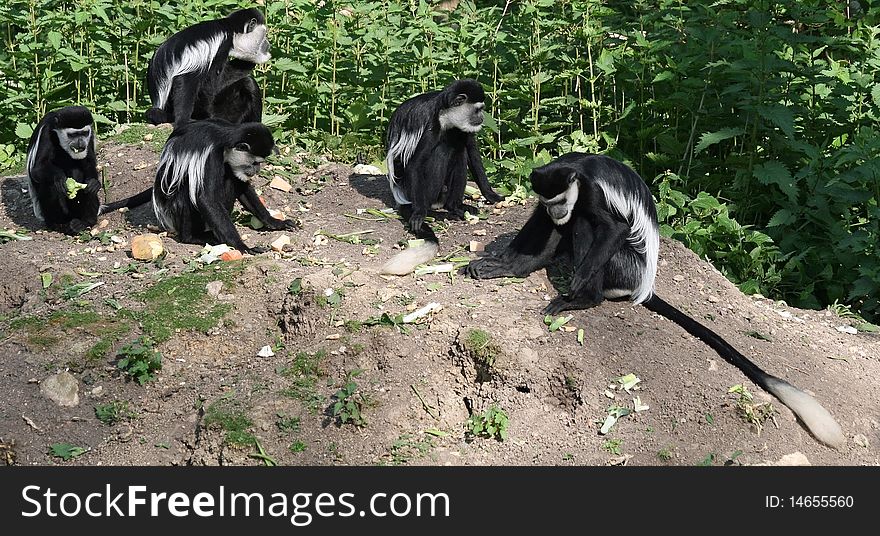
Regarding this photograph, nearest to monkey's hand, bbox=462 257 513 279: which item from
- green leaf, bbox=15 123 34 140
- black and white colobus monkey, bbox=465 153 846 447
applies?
black and white colobus monkey, bbox=465 153 846 447

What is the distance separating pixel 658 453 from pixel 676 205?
8.46ft

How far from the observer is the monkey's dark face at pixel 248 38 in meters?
6.85

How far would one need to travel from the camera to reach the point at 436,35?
7.33m

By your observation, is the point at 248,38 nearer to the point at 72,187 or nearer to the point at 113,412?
the point at 72,187

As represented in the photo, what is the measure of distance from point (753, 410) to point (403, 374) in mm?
1477

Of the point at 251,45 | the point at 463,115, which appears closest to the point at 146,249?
the point at 463,115

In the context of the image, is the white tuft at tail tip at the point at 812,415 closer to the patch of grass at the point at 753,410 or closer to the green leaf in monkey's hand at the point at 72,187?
the patch of grass at the point at 753,410

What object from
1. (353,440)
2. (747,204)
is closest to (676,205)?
(747,204)

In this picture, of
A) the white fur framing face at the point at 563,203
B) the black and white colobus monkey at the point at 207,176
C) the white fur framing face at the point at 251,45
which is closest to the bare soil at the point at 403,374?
the black and white colobus monkey at the point at 207,176

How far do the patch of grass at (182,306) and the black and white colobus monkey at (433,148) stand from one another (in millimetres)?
1308

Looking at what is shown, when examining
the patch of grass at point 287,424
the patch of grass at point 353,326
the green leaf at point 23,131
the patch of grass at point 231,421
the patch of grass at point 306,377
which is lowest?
the patch of grass at point 287,424

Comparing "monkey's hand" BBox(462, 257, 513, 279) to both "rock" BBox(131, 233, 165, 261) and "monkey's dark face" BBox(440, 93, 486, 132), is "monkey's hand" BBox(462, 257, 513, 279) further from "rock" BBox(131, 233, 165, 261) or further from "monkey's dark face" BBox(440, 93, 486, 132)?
"rock" BBox(131, 233, 165, 261)

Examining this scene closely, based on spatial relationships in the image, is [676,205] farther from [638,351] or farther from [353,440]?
[353,440]

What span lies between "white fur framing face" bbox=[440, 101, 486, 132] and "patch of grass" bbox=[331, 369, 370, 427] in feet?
7.31
